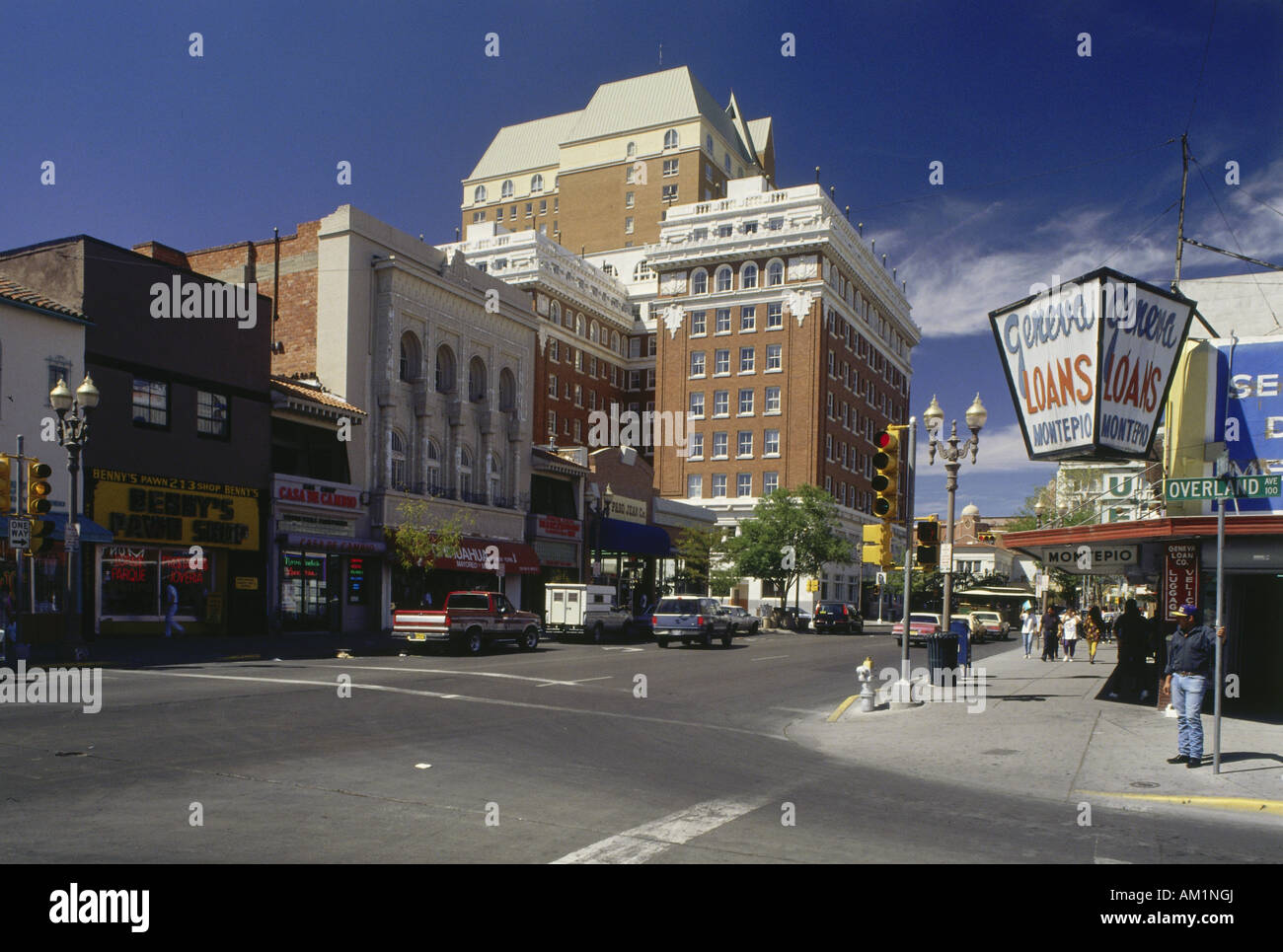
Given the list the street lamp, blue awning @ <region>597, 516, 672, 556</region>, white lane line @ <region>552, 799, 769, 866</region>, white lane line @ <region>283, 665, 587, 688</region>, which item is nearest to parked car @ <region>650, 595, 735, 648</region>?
white lane line @ <region>283, 665, 587, 688</region>

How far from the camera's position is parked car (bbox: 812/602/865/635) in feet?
176

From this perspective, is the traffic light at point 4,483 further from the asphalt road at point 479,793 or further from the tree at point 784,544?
the tree at point 784,544

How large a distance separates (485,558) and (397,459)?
5.62 m

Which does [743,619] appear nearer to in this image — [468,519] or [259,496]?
[468,519]

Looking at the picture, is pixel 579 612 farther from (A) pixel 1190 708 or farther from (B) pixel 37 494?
(A) pixel 1190 708

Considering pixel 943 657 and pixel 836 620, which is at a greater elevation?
pixel 943 657

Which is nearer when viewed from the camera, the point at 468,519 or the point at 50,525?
the point at 50,525

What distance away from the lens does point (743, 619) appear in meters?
45.4

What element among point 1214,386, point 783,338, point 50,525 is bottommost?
point 50,525

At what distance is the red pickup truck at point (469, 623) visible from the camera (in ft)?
88.6

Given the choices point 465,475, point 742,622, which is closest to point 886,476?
point 465,475

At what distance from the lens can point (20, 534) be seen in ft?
65.1
